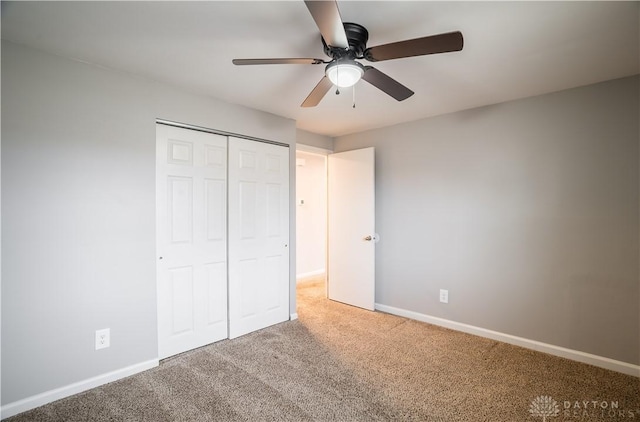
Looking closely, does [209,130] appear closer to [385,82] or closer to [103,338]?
[385,82]

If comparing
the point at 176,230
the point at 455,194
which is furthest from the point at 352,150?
the point at 176,230

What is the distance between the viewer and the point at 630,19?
1.66m

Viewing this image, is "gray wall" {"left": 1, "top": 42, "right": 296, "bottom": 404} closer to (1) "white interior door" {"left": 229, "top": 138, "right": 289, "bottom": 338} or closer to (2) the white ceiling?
(2) the white ceiling

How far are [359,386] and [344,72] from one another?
2.03 metres

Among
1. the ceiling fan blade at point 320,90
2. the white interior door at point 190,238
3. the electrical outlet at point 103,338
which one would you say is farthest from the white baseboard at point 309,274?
the ceiling fan blade at point 320,90

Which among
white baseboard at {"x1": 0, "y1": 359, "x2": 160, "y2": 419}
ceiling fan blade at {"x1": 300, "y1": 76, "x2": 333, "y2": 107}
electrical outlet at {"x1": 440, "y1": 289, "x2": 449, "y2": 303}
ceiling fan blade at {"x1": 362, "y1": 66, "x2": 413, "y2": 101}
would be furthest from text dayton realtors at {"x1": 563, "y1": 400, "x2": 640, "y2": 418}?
white baseboard at {"x1": 0, "y1": 359, "x2": 160, "y2": 419}

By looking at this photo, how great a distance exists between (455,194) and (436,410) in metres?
2.05

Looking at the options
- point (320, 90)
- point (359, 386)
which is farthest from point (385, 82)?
point (359, 386)

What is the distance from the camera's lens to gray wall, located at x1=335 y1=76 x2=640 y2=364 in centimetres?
242

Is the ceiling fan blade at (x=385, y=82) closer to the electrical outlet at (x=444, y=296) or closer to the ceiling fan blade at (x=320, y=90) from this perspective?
the ceiling fan blade at (x=320, y=90)

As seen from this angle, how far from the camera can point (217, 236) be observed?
2.90 m

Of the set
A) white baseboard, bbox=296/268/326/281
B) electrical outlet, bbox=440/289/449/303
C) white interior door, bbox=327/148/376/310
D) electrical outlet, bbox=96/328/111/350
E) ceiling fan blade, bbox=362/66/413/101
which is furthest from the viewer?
white baseboard, bbox=296/268/326/281

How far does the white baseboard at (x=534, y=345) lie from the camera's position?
2400 mm

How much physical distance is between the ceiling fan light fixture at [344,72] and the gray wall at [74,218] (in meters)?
1.52
